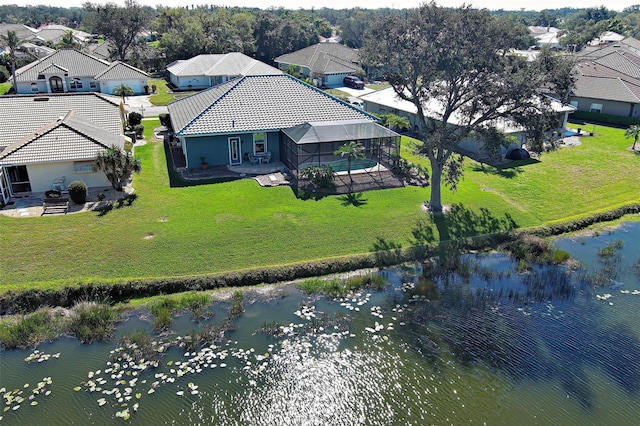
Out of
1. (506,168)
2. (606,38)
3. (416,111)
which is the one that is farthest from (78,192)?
(606,38)

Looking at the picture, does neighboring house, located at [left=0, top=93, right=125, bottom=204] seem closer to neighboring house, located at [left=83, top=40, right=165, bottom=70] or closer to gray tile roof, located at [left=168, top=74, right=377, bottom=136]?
gray tile roof, located at [left=168, top=74, right=377, bottom=136]

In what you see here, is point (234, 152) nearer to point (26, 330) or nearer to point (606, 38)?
point (26, 330)

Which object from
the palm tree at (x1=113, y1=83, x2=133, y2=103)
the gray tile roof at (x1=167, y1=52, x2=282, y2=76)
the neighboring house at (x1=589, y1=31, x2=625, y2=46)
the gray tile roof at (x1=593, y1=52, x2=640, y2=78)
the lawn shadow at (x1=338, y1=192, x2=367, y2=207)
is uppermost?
the neighboring house at (x1=589, y1=31, x2=625, y2=46)

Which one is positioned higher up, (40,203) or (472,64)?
(472,64)

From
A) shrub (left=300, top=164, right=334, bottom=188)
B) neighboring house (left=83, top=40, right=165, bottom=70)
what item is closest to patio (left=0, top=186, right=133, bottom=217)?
shrub (left=300, top=164, right=334, bottom=188)

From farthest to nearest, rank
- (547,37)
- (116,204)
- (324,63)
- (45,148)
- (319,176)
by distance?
(547,37), (324,63), (319,176), (45,148), (116,204)

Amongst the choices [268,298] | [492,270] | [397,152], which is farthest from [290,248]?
[397,152]

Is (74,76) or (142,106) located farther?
(74,76)

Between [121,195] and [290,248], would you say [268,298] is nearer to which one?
[290,248]
